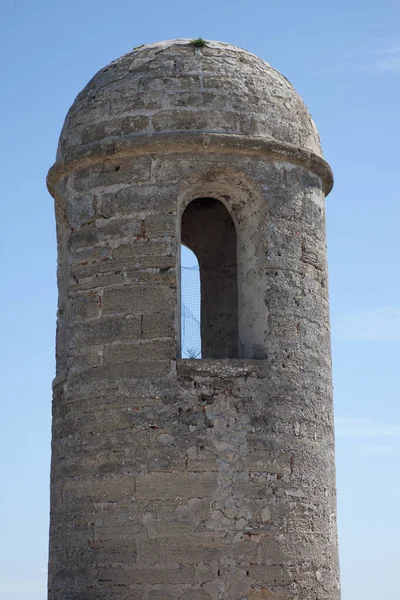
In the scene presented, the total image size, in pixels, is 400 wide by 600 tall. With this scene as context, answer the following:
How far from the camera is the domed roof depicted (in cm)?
1061

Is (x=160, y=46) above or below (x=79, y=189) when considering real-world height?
above

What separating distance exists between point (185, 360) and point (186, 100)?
2093 millimetres

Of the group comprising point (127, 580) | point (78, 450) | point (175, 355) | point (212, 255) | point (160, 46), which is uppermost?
point (160, 46)

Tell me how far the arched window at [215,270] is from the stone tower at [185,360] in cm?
132

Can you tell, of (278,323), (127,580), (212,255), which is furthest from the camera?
(212,255)

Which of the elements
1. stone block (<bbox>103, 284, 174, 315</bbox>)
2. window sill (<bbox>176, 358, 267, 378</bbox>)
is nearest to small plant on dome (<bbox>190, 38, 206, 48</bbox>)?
stone block (<bbox>103, 284, 174, 315</bbox>)

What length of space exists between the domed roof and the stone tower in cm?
2

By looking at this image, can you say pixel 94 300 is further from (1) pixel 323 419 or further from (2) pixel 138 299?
(1) pixel 323 419

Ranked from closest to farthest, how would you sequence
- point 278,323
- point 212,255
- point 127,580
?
point 127,580 → point 278,323 → point 212,255

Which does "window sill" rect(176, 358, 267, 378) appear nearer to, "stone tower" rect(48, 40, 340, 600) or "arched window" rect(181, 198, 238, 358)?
"stone tower" rect(48, 40, 340, 600)

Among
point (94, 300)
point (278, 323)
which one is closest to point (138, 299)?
point (94, 300)

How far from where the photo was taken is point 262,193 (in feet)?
34.9

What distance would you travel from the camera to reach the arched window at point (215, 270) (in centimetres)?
1214

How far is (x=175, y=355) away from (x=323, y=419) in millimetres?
1371
